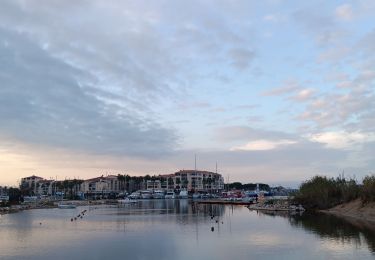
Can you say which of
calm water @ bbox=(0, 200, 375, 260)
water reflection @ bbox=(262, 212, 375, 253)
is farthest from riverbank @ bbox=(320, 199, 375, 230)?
calm water @ bbox=(0, 200, 375, 260)

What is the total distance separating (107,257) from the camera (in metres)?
39.7

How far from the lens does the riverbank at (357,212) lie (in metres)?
64.9

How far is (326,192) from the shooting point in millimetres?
92938

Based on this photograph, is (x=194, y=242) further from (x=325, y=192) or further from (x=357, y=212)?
(x=325, y=192)

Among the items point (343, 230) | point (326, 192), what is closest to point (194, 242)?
point (343, 230)

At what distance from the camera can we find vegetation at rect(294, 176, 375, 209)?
283 feet

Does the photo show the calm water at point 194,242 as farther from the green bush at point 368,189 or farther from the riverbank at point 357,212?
the green bush at point 368,189

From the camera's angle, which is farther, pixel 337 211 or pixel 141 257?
pixel 337 211

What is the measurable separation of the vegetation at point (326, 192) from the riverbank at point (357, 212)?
6.33ft

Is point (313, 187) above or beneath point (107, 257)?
above

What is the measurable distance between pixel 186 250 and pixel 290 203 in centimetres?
6759

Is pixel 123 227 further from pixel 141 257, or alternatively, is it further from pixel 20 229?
pixel 141 257

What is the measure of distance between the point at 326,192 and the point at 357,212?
56.9ft

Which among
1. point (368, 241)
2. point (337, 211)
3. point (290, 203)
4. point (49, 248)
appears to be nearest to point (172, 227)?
point (49, 248)
